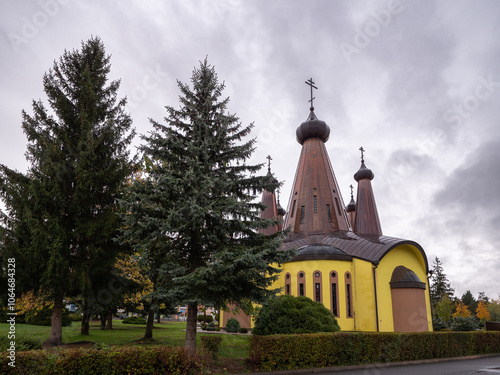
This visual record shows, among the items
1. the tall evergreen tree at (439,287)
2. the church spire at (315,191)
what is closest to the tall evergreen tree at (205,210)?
the church spire at (315,191)

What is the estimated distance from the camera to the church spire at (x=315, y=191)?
26.5m

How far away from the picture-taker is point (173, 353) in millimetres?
7781

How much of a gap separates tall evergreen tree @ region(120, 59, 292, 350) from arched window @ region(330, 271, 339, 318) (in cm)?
1201

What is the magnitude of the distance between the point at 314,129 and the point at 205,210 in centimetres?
2137

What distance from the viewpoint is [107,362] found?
6875 mm

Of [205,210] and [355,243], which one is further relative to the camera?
[355,243]

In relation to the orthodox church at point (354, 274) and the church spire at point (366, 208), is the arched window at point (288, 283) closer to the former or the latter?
the orthodox church at point (354, 274)

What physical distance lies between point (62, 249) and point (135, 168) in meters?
3.80

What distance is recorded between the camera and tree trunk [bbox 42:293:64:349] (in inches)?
424

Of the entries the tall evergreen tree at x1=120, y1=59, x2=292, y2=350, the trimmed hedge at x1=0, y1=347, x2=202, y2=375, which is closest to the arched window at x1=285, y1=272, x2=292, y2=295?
the tall evergreen tree at x1=120, y1=59, x2=292, y2=350

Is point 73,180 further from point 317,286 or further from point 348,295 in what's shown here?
point 348,295

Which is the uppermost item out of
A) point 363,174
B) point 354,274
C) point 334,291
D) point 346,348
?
point 363,174

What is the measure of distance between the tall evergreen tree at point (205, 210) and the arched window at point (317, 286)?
38.0ft

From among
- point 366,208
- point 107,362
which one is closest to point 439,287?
point 366,208
